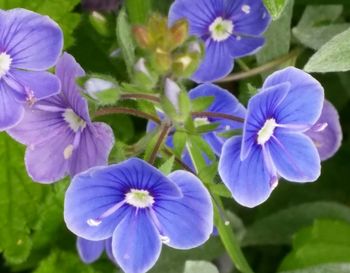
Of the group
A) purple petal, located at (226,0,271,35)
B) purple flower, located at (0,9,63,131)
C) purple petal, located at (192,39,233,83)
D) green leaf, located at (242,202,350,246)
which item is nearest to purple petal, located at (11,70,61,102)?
purple flower, located at (0,9,63,131)

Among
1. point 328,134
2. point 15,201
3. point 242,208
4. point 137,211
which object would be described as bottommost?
point 242,208

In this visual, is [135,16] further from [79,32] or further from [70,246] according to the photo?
[70,246]

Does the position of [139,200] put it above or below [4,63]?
below

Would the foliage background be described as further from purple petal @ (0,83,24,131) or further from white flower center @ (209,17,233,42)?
purple petal @ (0,83,24,131)

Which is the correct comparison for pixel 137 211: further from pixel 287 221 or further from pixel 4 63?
pixel 287 221

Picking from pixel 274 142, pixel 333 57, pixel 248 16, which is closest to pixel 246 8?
pixel 248 16
